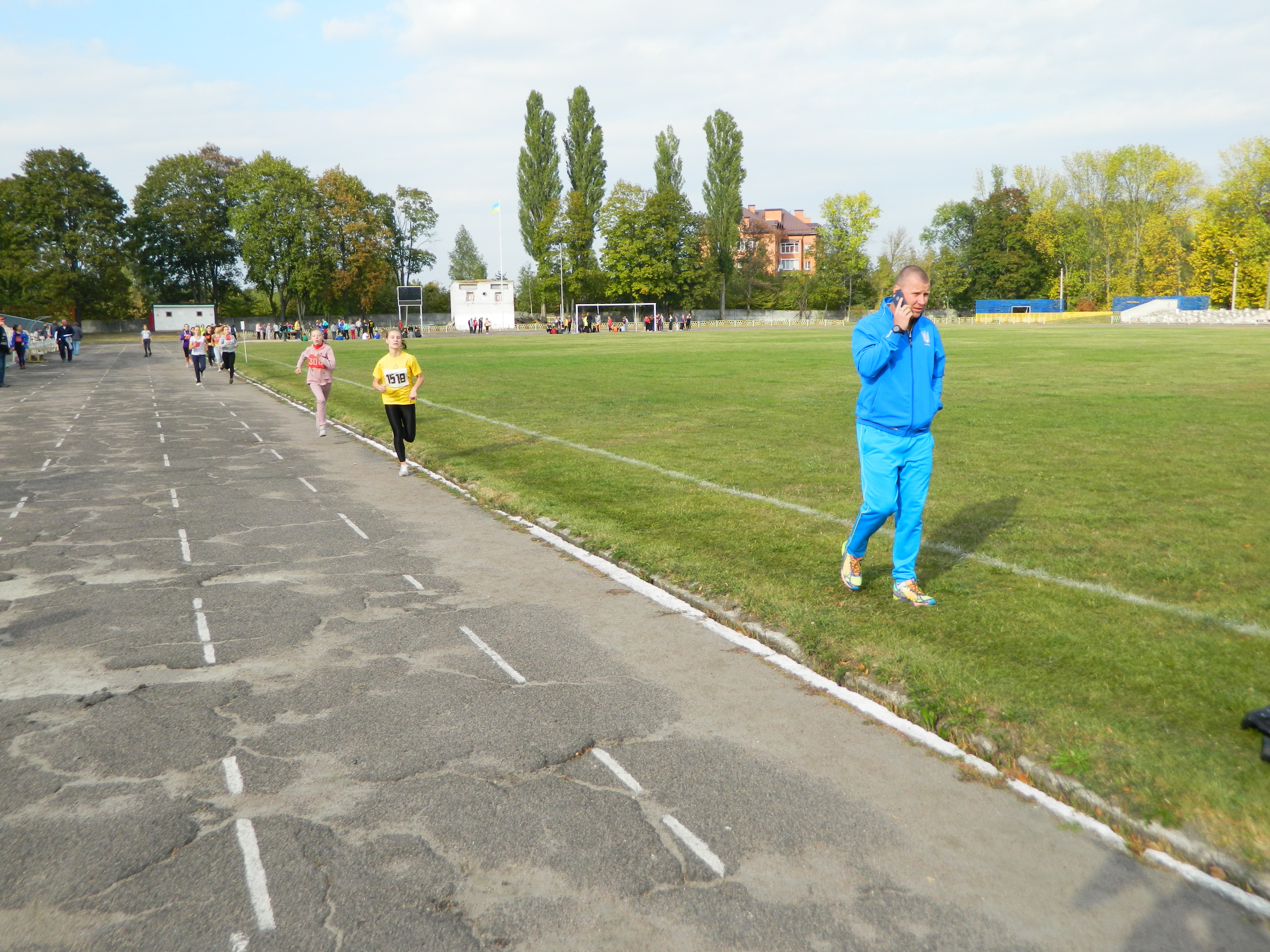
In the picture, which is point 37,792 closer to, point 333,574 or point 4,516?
point 333,574

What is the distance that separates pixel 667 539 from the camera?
8195 mm

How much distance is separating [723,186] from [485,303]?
28543 mm

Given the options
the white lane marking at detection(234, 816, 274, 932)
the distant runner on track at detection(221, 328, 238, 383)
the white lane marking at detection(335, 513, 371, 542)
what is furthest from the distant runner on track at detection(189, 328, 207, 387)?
the white lane marking at detection(234, 816, 274, 932)

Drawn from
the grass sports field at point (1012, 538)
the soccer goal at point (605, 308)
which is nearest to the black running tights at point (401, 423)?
the grass sports field at point (1012, 538)

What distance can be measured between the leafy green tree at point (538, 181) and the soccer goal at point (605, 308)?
278 inches

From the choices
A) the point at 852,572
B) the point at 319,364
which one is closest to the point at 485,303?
the point at 319,364

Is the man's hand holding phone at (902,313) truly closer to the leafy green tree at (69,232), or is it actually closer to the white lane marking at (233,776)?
the white lane marking at (233,776)

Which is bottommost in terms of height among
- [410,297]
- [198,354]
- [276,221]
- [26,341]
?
[198,354]

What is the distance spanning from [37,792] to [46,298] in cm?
8743

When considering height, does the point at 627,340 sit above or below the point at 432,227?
below

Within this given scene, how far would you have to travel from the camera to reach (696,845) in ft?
11.7

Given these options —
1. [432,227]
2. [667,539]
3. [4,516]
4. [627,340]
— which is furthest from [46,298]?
[667,539]

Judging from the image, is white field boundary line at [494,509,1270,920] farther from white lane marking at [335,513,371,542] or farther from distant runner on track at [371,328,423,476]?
distant runner on track at [371,328,423,476]

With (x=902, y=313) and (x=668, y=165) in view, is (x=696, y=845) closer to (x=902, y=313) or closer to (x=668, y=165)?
(x=902, y=313)
